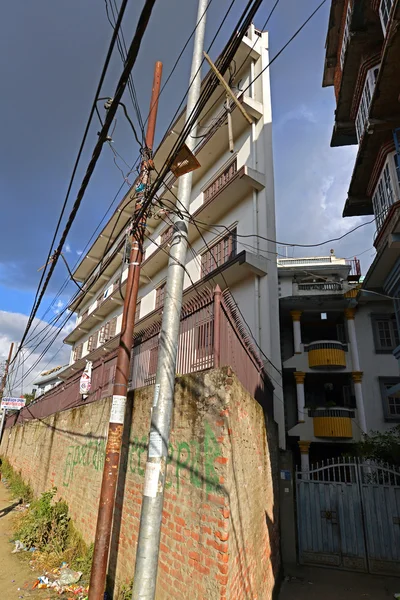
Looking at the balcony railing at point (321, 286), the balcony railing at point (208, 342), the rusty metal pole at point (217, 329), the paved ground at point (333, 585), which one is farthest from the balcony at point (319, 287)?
the rusty metal pole at point (217, 329)

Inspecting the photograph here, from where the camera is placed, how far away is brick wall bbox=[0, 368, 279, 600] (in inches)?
141

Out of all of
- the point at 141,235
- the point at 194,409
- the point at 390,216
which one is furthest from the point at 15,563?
the point at 390,216

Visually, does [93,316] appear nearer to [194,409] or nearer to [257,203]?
[257,203]

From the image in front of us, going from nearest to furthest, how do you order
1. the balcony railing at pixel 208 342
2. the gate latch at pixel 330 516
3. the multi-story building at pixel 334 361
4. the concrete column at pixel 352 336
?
the balcony railing at pixel 208 342
the gate latch at pixel 330 516
the multi-story building at pixel 334 361
the concrete column at pixel 352 336

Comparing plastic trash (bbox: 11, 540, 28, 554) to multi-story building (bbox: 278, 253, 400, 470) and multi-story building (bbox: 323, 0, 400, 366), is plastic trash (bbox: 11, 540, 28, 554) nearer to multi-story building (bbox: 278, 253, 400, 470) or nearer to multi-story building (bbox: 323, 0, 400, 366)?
multi-story building (bbox: 278, 253, 400, 470)

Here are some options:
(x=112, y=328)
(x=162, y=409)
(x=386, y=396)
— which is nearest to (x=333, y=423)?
(x=386, y=396)

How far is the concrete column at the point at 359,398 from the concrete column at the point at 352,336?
0.31 metres

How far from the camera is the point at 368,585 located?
702 centimetres

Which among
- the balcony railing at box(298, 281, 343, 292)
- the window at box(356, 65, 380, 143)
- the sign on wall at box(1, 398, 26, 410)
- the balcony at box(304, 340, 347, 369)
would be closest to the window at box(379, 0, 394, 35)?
the window at box(356, 65, 380, 143)

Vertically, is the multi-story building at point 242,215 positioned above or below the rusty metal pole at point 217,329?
above

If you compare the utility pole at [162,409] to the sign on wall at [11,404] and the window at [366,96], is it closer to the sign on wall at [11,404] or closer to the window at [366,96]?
the window at [366,96]

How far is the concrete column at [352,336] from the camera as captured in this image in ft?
48.7

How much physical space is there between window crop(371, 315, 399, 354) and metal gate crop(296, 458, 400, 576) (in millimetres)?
7290

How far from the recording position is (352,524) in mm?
8031
